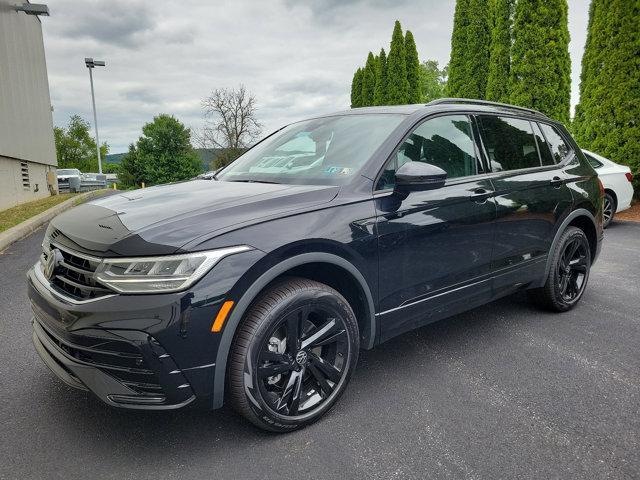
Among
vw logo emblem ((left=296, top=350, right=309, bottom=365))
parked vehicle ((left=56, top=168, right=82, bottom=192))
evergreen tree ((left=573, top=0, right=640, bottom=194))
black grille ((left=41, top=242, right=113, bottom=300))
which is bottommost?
parked vehicle ((left=56, top=168, right=82, bottom=192))

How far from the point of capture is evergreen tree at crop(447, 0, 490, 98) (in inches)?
705

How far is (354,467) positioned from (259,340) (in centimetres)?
73

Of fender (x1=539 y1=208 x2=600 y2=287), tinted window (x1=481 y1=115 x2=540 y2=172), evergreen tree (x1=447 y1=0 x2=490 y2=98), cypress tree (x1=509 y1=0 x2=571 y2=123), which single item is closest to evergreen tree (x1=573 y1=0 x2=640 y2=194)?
cypress tree (x1=509 y1=0 x2=571 y2=123)

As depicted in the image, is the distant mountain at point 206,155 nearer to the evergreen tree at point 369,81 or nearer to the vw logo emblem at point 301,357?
the evergreen tree at point 369,81

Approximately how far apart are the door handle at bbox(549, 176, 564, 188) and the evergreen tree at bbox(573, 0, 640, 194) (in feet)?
29.3

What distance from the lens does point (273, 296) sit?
231cm

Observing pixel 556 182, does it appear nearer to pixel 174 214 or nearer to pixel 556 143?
pixel 556 143

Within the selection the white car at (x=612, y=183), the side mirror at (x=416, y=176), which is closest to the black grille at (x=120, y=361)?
the side mirror at (x=416, y=176)

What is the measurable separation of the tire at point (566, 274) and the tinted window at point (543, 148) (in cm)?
64

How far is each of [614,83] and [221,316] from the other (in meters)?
12.4

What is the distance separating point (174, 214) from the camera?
2.27m

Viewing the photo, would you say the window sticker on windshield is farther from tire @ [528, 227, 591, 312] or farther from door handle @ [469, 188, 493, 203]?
tire @ [528, 227, 591, 312]

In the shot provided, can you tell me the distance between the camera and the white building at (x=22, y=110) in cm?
1498

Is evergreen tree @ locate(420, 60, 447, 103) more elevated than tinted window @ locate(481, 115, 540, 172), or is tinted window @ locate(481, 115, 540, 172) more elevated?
evergreen tree @ locate(420, 60, 447, 103)
